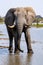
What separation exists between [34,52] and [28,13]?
6.93 feet

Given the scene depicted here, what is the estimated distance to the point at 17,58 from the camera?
16891 mm

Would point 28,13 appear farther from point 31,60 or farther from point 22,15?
point 31,60

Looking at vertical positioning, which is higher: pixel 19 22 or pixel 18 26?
pixel 19 22

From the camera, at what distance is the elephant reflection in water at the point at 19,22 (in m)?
18.7

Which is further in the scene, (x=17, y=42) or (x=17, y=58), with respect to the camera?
(x=17, y=42)

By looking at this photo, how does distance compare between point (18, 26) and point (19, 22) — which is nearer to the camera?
point (18, 26)

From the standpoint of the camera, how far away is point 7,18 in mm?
20641

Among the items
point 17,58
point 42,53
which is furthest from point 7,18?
point 17,58

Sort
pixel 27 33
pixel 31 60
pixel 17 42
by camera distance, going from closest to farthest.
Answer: pixel 31 60 → pixel 17 42 → pixel 27 33

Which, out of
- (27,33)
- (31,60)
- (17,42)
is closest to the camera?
(31,60)

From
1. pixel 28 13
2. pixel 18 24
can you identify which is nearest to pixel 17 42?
pixel 18 24

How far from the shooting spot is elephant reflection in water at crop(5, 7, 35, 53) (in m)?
18.7

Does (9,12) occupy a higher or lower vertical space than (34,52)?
higher

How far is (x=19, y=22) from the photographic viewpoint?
742 inches
